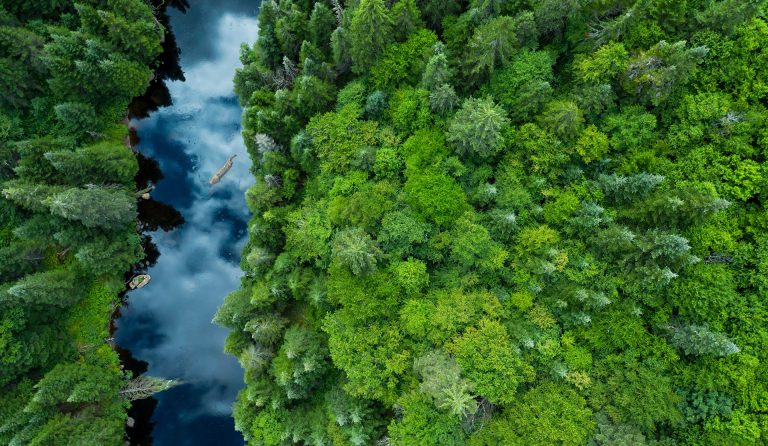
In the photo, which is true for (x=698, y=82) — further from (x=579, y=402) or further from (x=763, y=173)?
(x=579, y=402)

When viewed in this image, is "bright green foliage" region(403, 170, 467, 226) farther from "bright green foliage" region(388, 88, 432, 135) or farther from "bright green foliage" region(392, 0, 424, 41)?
"bright green foliage" region(392, 0, 424, 41)

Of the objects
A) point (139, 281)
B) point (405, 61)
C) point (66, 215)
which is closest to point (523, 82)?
point (405, 61)

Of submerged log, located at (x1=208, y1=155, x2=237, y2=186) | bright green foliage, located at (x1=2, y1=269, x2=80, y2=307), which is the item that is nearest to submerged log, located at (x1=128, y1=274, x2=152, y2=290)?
bright green foliage, located at (x1=2, y1=269, x2=80, y2=307)

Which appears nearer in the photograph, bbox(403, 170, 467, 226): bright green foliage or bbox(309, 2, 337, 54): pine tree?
bbox(403, 170, 467, 226): bright green foliage

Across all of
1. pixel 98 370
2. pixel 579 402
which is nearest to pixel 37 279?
pixel 98 370

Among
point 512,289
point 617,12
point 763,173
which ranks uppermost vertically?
point 617,12

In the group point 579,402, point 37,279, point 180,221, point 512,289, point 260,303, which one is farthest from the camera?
point 180,221

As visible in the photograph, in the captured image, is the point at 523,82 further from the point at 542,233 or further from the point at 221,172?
the point at 221,172
